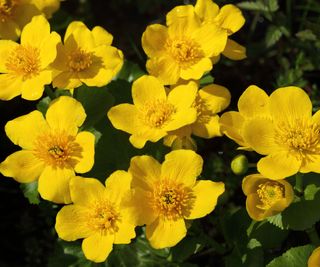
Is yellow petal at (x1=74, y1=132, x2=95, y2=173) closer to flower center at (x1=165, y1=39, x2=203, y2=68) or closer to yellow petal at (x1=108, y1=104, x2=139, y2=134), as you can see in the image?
yellow petal at (x1=108, y1=104, x2=139, y2=134)

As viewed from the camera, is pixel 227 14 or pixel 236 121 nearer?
pixel 236 121

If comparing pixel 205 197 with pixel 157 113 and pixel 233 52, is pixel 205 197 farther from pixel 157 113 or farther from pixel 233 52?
pixel 233 52

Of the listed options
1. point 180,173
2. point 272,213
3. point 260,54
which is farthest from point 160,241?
point 260,54

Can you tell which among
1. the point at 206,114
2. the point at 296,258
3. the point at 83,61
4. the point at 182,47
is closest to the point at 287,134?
the point at 206,114

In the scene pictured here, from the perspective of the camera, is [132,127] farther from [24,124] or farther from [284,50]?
[284,50]

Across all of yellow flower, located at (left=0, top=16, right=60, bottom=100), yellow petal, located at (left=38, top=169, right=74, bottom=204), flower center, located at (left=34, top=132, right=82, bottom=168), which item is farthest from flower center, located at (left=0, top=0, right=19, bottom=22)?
yellow petal, located at (left=38, top=169, right=74, bottom=204)
